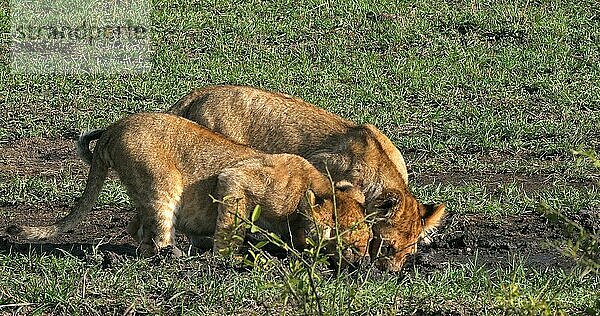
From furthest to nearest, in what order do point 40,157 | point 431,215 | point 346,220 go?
point 40,157 → point 431,215 → point 346,220

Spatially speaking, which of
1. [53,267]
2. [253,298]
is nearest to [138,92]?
[53,267]

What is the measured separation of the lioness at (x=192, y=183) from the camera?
26.9ft

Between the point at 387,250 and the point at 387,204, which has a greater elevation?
the point at 387,204

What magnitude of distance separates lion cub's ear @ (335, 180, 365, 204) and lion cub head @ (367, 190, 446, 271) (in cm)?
9

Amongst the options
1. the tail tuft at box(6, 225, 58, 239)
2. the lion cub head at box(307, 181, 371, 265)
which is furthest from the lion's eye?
the tail tuft at box(6, 225, 58, 239)

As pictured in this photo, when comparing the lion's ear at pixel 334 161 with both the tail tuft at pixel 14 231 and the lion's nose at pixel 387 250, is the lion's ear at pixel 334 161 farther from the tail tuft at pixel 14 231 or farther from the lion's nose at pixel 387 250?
the tail tuft at pixel 14 231

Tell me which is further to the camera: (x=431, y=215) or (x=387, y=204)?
(x=431, y=215)

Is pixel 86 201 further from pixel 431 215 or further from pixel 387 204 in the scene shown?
pixel 431 215

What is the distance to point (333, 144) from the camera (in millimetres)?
9062

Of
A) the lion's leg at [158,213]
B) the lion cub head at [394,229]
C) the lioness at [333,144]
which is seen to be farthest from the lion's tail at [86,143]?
the lion cub head at [394,229]

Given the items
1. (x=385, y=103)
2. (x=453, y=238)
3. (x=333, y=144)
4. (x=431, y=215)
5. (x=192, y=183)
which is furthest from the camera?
(x=385, y=103)

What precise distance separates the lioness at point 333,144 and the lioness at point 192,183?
12.9 inches

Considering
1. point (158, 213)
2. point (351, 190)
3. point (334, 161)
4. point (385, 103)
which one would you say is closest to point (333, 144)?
point (334, 161)

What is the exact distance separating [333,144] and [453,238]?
1191 mm
